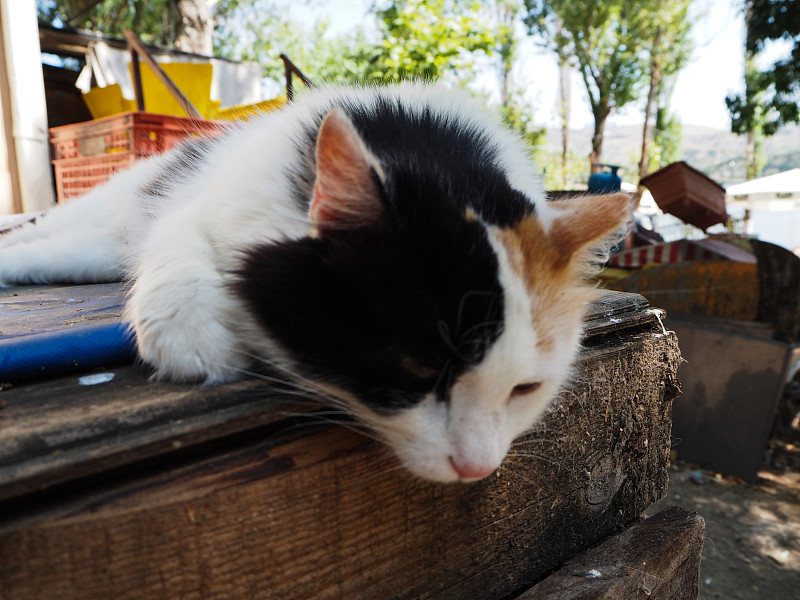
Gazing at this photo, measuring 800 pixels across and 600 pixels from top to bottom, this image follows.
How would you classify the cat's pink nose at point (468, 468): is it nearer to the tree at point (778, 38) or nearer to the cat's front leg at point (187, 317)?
the cat's front leg at point (187, 317)

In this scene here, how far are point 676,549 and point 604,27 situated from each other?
17170 millimetres

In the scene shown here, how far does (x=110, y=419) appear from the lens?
679 mm

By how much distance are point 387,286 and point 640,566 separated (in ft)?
2.51

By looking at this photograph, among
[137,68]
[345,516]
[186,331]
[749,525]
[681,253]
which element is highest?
[137,68]

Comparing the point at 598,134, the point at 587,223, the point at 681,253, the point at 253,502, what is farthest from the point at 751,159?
the point at 253,502

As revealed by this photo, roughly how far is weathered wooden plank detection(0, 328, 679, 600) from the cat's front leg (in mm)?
176

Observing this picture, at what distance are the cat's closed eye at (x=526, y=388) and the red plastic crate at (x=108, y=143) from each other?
8.19 ft

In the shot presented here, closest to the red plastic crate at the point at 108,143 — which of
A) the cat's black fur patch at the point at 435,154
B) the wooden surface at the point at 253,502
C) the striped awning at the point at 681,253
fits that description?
the cat's black fur patch at the point at 435,154

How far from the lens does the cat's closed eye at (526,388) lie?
92 centimetres

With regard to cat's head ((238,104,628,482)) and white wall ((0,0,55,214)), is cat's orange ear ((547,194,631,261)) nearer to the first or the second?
cat's head ((238,104,628,482))

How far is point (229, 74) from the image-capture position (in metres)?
6.83

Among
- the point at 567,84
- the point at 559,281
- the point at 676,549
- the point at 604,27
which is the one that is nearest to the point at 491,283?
the point at 559,281

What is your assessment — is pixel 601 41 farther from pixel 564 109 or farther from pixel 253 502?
pixel 253 502

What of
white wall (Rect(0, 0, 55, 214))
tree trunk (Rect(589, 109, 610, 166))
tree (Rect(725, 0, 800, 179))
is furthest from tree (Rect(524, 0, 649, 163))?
white wall (Rect(0, 0, 55, 214))
